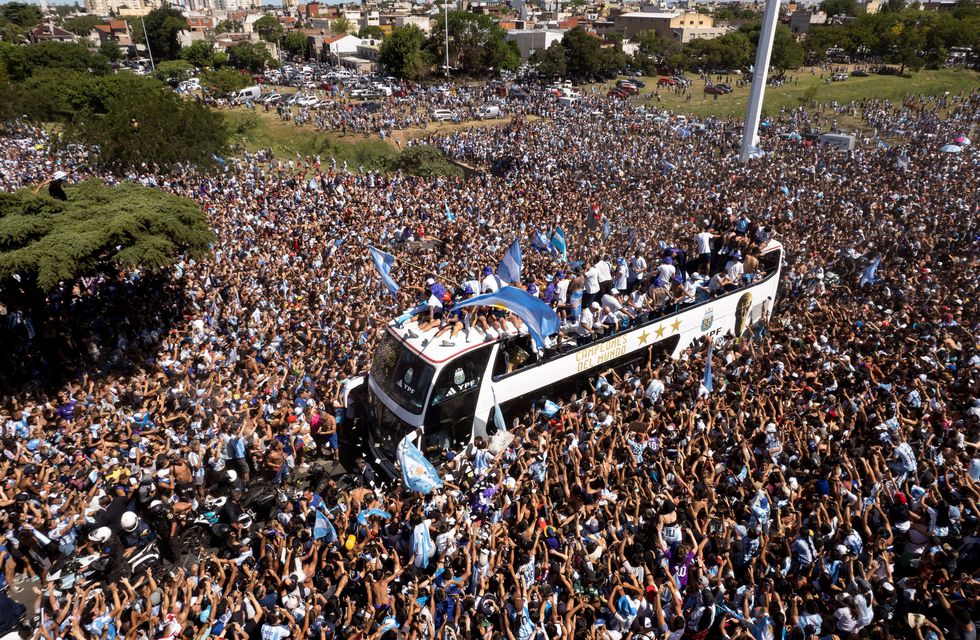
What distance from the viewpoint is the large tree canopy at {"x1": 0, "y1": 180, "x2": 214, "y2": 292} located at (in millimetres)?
11516

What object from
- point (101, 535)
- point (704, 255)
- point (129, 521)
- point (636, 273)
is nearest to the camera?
point (129, 521)

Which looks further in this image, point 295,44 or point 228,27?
point 228,27

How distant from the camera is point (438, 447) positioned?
8.59 meters

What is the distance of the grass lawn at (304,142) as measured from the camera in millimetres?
35656

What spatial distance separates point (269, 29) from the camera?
368 ft

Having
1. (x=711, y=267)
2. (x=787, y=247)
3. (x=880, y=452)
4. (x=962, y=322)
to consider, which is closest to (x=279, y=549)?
(x=880, y=452)

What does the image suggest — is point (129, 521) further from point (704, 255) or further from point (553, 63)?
point (553, 63)

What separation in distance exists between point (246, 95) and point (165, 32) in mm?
46760

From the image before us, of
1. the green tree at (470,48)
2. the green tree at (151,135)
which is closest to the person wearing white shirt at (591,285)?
the green tree at (151,135)

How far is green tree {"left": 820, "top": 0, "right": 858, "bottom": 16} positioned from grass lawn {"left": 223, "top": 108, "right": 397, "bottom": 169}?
111 meters

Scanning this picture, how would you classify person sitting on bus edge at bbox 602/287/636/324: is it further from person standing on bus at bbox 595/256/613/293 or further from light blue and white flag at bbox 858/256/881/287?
light blue and white flag at bbox 858/256/881/287

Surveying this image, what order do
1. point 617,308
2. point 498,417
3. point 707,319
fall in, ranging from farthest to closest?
point 707,319, point 617,308, point 498,417

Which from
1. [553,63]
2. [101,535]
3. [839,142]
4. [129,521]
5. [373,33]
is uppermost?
[373,33]

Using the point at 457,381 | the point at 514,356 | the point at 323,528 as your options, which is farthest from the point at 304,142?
the point at 323,528
